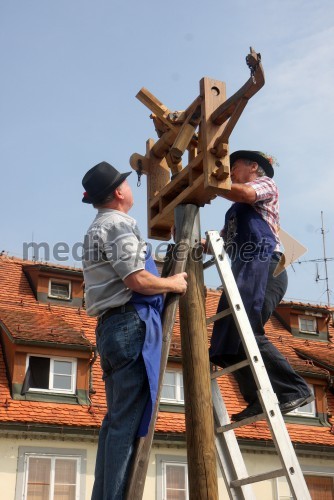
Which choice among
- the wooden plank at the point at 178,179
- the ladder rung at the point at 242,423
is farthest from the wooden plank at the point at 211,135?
the ladder rung at the point at 242,423

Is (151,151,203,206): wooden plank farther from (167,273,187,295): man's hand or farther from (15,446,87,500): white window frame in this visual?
(15,446,87,500): white window frame

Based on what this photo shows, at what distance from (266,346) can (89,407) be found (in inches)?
493

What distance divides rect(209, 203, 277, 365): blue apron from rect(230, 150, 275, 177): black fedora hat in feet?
1.32

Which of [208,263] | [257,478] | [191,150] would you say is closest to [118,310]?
[208,263]

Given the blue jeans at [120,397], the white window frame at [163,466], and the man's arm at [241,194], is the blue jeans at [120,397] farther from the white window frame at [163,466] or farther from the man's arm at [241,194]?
the white window frame at [163,466]

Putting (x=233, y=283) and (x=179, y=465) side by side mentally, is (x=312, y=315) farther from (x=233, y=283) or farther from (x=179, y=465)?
(x=233, y=283)

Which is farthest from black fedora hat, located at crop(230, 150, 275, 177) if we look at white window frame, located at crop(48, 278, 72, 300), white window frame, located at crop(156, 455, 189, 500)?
white window frame, located at crop(48, 278, 72, 300)

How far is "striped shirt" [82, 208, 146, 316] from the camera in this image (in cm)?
455

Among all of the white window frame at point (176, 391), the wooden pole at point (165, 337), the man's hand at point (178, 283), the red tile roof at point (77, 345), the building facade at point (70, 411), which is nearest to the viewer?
the wooden pole at point (165, 337)

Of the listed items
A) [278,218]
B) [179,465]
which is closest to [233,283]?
[278,218]

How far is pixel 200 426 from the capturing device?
506 centimetres

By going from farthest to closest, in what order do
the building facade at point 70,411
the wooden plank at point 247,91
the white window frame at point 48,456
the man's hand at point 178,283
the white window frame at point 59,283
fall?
the white window frame at point 59,283, the building facade at point 70,411, the white window frame at point 48,456, the wooden plank at point 247,91, the man's hand at point 178,283

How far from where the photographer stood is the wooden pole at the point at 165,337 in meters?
4.20

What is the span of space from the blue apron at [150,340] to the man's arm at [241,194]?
1.11 metres
